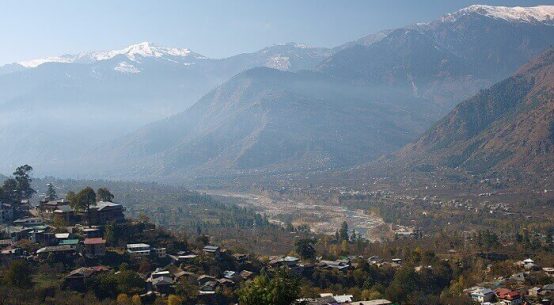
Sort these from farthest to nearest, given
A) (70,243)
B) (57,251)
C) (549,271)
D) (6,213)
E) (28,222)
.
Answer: (6,213) < (549,271) < (28,222) < (70,243) < (57,251)

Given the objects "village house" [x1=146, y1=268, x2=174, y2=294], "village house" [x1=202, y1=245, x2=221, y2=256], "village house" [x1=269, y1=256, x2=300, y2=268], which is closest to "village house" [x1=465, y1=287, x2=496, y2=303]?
"village house" [x1=269, y1=256, x2=300, y2=268]

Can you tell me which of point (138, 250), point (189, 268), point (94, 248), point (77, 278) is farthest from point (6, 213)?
point (77, 278)

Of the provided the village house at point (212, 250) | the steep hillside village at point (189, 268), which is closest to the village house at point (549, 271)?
the steep hillside village at point (189, 268)

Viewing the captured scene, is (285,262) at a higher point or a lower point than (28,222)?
lower

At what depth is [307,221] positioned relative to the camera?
160 meters

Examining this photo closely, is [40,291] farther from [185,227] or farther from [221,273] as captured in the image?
[185,227]

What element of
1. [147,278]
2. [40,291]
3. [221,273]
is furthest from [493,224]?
[40,291]

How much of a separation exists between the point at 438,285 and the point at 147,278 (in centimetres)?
3409

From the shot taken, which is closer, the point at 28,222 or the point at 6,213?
the point at 28,222

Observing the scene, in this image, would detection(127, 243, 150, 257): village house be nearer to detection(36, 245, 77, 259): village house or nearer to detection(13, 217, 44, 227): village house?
detection(36, 245, 77, 259): village house

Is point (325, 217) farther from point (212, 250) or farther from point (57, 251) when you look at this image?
point (57, 251)

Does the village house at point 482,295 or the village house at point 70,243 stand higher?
the village house at point 70,243

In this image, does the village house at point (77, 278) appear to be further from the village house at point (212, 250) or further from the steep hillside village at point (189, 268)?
the village house at point (212, 250)

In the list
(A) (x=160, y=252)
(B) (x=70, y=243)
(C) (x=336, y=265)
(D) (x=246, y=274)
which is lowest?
(C) (x=336, y=265)
